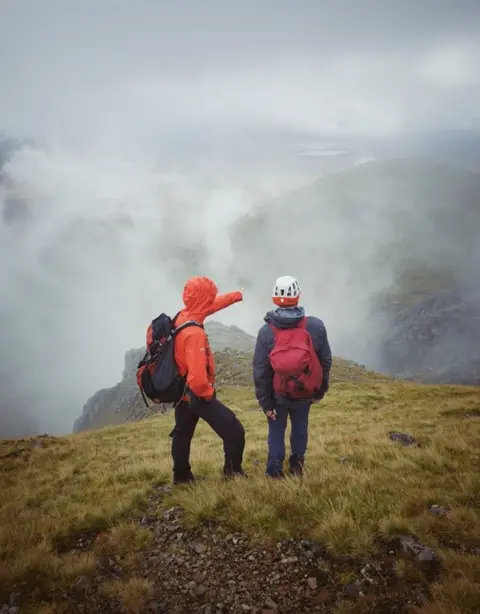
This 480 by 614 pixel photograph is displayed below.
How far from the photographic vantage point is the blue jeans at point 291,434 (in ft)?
23.4

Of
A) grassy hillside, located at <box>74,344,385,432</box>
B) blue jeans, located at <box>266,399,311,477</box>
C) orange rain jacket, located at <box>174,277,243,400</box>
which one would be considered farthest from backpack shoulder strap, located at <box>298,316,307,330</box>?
grassy hillside, located at <box>74,344,385,432</box>

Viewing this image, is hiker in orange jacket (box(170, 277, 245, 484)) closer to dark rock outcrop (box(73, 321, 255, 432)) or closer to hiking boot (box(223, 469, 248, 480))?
hiking boot (box(223, 469, 248, 480))

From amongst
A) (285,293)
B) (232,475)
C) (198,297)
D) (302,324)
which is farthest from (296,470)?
(198,297)

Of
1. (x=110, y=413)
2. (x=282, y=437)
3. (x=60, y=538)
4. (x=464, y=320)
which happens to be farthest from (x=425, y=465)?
(x=464, y=320)

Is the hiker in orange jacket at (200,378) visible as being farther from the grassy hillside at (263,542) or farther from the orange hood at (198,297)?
the grassy hillside at (263,542)

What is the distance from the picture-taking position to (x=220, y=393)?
36.0m

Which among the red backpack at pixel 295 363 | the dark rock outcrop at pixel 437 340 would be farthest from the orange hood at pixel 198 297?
the dark rock outcrop at pixel 437 340

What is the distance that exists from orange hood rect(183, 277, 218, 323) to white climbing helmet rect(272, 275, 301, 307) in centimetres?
104

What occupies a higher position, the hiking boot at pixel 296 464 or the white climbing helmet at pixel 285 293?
the white climbing helmet at pixel 285 293

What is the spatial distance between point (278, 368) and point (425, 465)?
395cm

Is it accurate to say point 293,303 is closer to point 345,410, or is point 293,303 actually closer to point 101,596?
point 101,596

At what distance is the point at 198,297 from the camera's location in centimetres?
680

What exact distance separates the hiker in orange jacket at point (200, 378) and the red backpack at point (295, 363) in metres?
1.03

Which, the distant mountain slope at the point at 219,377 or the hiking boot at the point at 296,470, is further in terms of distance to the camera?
the distant mountain slope at the point at 219,377
